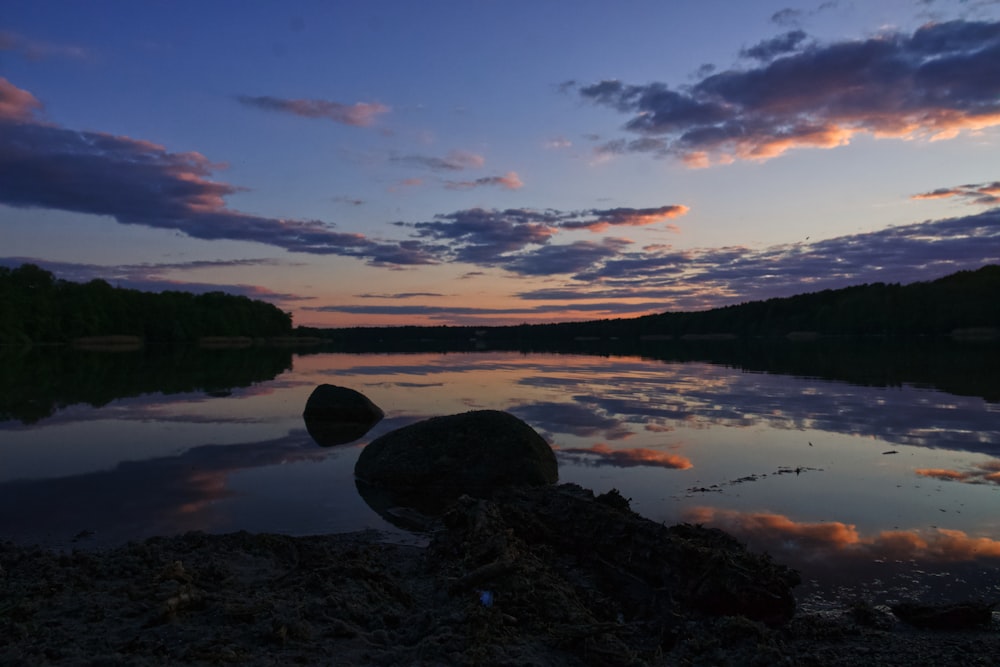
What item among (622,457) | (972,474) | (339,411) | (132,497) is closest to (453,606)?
(132,497)

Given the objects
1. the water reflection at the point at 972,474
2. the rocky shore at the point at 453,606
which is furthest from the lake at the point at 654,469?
the rocky shore at the point at 453,606

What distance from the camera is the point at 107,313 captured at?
370ft

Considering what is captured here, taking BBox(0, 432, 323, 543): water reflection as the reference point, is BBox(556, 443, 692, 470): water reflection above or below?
above

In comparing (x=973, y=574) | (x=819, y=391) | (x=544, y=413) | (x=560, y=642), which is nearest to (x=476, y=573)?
(x=560, y=642)

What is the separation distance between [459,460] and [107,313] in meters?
125

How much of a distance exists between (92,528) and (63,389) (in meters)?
19.6

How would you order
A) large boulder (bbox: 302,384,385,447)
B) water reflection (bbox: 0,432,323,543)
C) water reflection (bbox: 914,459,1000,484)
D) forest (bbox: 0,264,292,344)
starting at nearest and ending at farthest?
water reflection (bbox: 0,432,323,543) → water reflection (bbox: 914,459,1000,484) → large boulder (bbox: 302,384,385,447) → forest (bbox: 0,264,292,344)

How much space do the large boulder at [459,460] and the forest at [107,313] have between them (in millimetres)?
101359

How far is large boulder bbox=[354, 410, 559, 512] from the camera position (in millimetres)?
9906

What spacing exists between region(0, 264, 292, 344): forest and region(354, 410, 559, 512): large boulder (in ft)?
333

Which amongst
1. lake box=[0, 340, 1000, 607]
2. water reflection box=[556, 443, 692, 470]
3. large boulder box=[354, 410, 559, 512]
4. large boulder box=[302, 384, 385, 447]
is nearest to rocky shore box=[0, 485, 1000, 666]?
lake box=[0, 340, 1000, 607]

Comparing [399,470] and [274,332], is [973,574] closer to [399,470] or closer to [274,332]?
[399,470]

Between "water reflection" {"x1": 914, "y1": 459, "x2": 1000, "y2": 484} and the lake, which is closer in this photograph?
the lake

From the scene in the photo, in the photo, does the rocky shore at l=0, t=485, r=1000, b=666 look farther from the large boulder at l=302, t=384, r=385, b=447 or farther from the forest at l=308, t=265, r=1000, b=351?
the forest at l=308, t=265, r=1000, b=351
